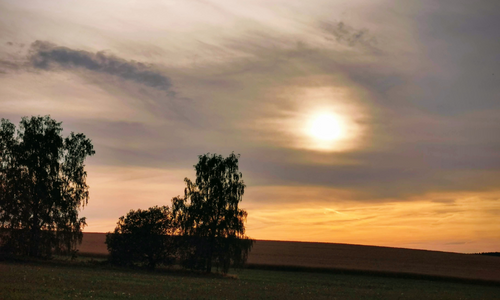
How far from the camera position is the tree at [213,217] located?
220ft

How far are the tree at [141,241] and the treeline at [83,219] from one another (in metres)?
0.13

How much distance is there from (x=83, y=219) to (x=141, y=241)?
8.46 meters

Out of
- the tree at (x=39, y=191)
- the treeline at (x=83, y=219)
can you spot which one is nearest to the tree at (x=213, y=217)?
the treeline at (x=83, y=219)

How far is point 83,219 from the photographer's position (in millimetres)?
66750

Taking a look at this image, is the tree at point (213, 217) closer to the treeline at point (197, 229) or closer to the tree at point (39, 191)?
the treeline at point (197, 229)

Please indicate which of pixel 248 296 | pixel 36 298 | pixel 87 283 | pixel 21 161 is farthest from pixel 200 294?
pixel 21 161

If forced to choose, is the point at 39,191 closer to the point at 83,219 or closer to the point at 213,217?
the point at 83,219

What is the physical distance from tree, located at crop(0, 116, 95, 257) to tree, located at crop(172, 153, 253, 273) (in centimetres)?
1376

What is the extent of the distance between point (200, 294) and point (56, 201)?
34.6 meters

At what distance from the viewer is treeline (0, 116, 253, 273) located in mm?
63000

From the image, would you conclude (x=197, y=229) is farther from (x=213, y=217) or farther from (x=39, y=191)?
(x=39, y=191)

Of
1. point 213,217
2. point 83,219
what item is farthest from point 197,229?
point 83,219

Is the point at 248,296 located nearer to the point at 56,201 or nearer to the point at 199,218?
the point at 199,218

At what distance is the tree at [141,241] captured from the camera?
65.4 m
